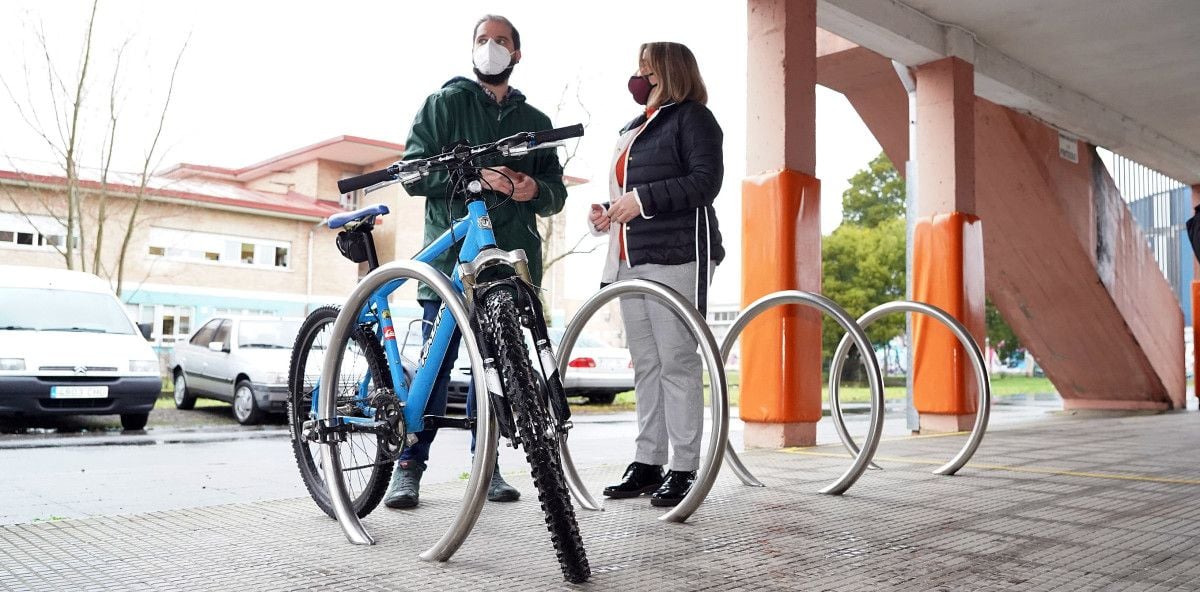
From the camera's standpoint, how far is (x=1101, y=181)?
38.5ft

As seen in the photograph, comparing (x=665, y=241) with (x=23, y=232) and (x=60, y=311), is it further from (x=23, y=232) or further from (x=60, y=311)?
(x=23, y=232)

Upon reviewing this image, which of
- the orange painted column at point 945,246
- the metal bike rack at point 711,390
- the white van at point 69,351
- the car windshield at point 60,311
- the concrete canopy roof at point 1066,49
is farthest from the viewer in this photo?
the car windshield at point 60,311

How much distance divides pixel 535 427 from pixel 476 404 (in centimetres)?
24

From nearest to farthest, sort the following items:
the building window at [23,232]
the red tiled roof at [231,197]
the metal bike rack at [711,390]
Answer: the metal bike rack at [711,390] < the building window at [23,232] < the red tiled roof at [231,197]

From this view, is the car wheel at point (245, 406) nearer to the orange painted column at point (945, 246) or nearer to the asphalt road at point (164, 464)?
the asphalt road at point (164, 464)

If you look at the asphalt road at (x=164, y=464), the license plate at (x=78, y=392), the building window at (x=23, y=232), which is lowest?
the asphalt road at (x=164, y=464)

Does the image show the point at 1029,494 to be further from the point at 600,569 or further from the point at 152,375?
the point at 152,375

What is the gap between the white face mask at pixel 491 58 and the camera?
362 centimetres

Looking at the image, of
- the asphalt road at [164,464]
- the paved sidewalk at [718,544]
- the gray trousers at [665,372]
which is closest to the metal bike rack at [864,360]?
the paved sidewalk at [718,544]

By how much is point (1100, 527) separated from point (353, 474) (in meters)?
2.37

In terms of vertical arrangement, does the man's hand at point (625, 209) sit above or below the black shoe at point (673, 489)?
above

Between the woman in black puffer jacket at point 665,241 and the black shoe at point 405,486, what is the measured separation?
0.72 metres

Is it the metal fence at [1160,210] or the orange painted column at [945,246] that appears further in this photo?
the metal fence at [1160,210]

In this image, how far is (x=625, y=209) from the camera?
3590 millimetres
